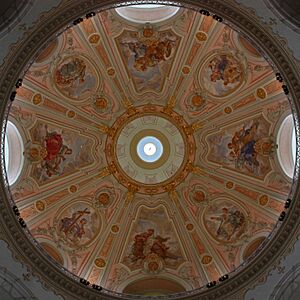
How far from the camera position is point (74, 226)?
22328 mm

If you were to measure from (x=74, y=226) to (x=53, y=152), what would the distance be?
2.80 meters

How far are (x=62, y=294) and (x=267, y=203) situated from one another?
313 inches

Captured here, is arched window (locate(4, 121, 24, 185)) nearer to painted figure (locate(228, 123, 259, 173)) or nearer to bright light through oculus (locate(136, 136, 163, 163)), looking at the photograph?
bright light through oculus (locate(136, 136, 163, 163))

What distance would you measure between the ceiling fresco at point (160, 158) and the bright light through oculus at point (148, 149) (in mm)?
220

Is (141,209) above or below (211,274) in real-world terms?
above

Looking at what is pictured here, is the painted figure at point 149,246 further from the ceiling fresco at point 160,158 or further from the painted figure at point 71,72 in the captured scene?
the painted figure at point 71,72

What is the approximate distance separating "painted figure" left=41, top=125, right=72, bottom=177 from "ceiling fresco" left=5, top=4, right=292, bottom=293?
45 mm

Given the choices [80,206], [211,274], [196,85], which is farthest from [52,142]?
[211,274]

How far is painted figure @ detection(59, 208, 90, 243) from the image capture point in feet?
71.7

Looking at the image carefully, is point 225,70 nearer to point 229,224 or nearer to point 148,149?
point 148,149

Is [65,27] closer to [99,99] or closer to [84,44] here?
[84,44]

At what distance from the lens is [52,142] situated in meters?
22.6

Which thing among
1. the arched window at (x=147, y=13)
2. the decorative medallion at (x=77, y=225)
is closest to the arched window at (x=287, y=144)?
the arched window at (x=147, y=13)

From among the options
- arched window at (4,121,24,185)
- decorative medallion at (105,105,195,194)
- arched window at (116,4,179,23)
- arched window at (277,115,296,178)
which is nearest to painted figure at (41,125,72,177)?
arched window at (4,121,24,185)
